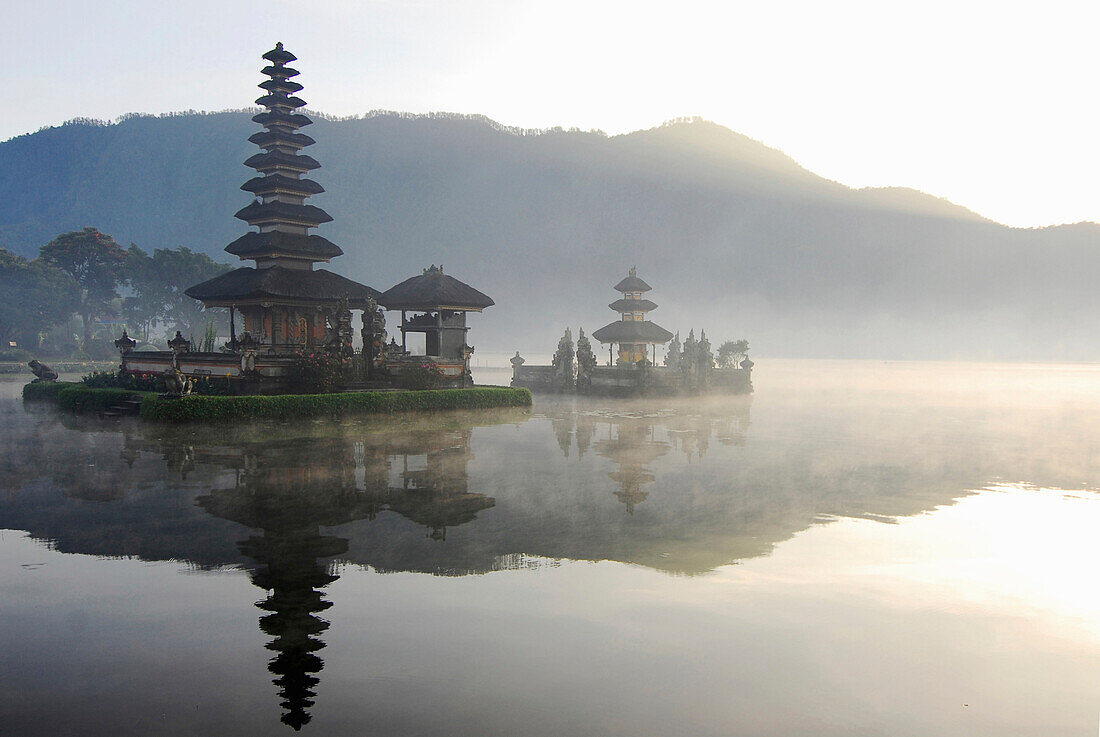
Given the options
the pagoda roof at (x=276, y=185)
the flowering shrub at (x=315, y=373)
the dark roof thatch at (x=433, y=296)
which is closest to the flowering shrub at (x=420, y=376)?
the flowering shrub at (x=315, y=373)

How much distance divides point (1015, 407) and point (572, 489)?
49.4 meters

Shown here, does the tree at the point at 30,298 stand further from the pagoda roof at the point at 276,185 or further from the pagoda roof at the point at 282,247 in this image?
the pagoda roof at the point at 282,247

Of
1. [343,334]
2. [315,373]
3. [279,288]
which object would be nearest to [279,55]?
[279,288]

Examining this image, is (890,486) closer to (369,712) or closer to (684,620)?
(684,620)

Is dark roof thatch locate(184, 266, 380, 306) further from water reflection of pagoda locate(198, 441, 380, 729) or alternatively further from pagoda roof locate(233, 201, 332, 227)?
water reflection of pagoda locate(198, 441, 380, 729)

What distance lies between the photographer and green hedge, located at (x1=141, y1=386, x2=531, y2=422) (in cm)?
2691

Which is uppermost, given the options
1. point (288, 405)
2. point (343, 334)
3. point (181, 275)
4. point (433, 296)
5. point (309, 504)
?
point (181, 275)

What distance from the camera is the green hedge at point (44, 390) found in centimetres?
3778

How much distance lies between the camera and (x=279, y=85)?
48.1 metres

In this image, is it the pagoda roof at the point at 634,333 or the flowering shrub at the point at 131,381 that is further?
the pagoda roof at the point at 634,333

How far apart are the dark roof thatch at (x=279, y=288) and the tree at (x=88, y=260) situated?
56.8 m

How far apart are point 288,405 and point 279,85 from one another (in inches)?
1143

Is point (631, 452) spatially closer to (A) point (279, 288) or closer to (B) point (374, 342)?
(B) point (374, 342)

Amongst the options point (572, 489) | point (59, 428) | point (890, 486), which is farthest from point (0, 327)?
point (890, 486)
